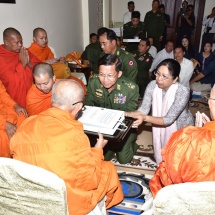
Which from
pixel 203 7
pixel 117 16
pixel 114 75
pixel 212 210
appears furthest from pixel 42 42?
pixel 203 7

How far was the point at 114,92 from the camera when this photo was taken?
264cm

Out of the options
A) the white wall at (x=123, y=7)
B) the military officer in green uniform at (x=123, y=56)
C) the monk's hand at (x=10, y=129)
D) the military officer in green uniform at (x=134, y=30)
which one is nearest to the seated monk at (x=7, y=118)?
the monk's hand at (x=10, y=129)

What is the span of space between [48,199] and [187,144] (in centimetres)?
86

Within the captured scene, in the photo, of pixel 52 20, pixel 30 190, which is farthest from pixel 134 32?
pixel 30 190

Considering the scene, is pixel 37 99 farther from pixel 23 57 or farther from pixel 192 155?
pixel 192 155

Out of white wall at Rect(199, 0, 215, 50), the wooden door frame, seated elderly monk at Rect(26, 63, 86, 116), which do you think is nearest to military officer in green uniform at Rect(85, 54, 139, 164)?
seated elderly monk at Rect(26, 63, 86, 116)

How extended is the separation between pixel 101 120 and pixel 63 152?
0.61m

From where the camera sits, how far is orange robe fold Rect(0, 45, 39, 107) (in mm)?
2941

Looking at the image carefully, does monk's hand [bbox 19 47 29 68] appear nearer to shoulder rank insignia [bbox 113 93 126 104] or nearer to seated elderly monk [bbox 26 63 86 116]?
seated elderly monk [bbox 26 63 86 116]

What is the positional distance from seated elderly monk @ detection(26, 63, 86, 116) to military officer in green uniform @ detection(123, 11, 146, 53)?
3.63 m

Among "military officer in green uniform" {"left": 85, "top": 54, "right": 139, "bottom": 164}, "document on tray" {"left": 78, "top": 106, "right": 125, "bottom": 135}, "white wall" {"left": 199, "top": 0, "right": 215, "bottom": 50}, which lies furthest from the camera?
"white wall" {"left": 199, "top": 0, "right": 215, "bottom": 50}

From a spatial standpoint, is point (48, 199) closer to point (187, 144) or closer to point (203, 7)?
point (187, 144)

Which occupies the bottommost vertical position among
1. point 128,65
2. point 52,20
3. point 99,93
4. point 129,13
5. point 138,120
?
point 138,120

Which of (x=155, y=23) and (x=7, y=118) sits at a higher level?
(x=155, y=23)
